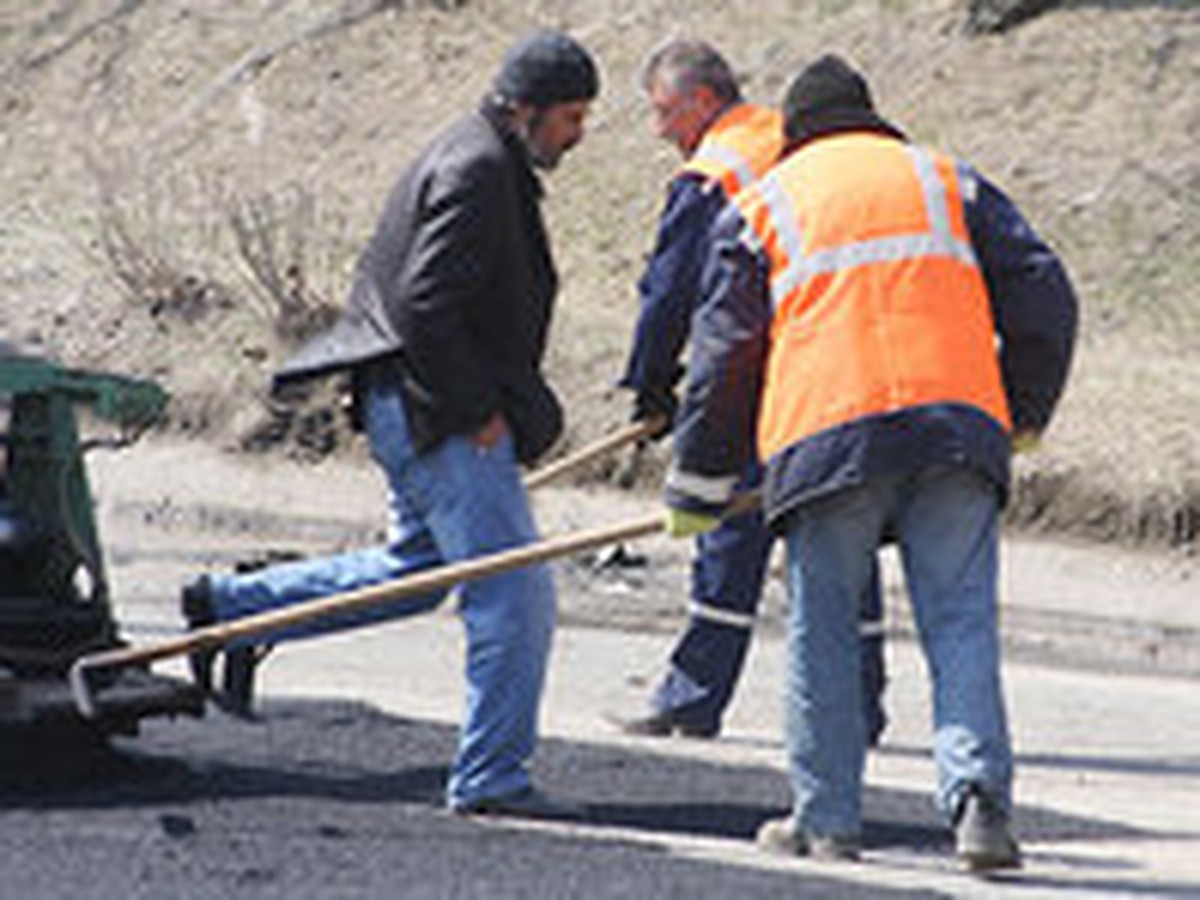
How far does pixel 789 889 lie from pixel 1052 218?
30.7 ft

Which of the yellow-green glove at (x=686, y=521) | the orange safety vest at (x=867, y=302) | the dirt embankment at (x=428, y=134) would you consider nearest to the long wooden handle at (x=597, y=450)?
the yellow-green glove at (x=686, y=521)

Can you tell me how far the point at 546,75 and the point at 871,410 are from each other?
131 cm

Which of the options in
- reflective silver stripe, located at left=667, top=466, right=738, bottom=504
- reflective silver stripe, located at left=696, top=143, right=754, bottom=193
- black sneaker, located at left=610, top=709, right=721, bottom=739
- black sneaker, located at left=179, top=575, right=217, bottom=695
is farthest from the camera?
black sneaker, located at left=610, top=709, right=721, bottom=739

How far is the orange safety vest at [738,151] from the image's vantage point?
8391mm

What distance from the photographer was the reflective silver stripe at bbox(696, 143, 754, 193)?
27.5 feet

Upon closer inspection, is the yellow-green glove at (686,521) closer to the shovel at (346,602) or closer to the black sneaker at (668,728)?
the shovel at (346,602)

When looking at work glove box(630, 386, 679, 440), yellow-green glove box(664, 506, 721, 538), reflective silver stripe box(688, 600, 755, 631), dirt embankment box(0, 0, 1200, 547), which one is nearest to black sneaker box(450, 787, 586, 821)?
yellow-green glove box(664, 506, 721, 538)

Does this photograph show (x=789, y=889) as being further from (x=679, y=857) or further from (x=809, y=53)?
(x=809, y=53)

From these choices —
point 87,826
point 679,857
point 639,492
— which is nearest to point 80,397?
point 87,826

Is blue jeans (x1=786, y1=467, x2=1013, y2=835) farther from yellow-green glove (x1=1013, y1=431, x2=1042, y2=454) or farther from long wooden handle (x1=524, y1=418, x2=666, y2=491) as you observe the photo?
long wooden handle (x1=524, y1=418, x2=666, y2=491)

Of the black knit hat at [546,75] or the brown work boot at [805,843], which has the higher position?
the black knit hat at [546,75]

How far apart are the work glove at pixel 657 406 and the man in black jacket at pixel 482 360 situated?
1.34 meters

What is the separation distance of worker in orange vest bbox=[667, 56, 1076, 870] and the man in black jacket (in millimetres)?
604

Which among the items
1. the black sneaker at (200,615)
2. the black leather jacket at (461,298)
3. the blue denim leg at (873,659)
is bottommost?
the blue denim leg at (873,659)
